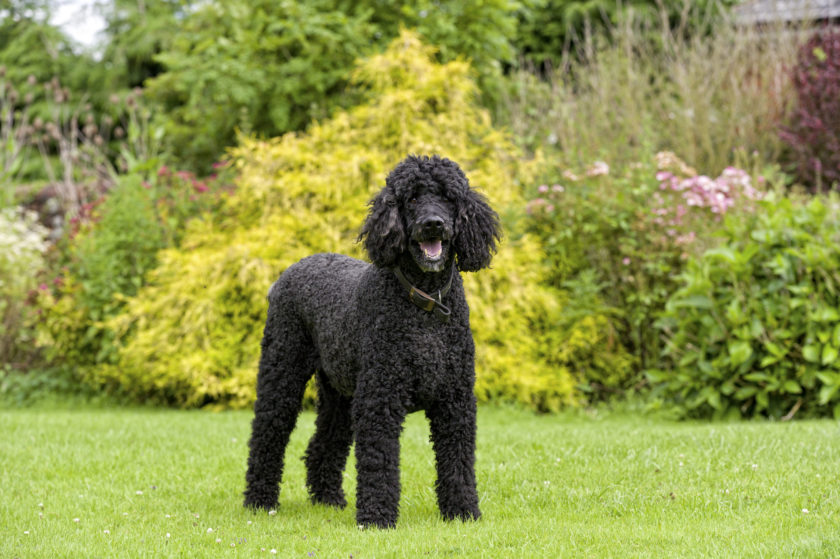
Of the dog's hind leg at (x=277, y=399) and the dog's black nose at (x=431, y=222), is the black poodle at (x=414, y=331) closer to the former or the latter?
the dog's black nose at (x=431, y=222)

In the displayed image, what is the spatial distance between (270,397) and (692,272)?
436cm

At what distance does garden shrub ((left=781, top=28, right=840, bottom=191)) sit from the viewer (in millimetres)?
9742

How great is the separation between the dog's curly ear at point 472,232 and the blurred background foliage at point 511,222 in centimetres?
385

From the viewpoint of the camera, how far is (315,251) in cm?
843

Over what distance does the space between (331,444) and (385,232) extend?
5.00 ft

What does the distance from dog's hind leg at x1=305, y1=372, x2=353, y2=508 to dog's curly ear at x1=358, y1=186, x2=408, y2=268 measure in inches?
45.2

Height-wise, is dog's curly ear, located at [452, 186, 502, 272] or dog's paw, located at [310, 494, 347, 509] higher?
dog's curly ear, located at [452, 186, 502, 272]

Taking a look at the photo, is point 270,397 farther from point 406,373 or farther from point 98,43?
point 98,43

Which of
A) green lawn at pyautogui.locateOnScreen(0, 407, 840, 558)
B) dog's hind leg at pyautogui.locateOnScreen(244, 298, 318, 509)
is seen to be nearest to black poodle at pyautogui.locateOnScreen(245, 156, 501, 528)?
green lawn at pyautogui.locateOnScreen(0, 407, 840, 558)

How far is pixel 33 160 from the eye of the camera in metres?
18.0

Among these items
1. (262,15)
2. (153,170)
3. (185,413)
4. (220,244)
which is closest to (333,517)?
(185,413)

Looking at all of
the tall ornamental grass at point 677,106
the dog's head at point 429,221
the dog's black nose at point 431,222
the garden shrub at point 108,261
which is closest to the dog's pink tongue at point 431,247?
the dog's head at point 429,221

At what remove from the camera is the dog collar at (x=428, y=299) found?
388 cm

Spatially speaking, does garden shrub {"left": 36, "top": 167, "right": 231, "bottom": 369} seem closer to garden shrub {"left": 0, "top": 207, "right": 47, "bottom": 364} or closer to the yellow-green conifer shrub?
the yellow-green conifer shrub
